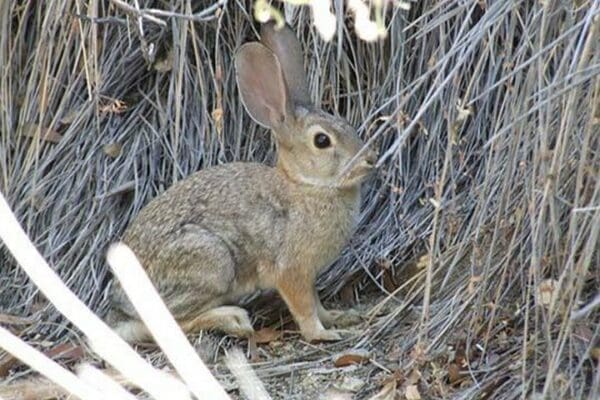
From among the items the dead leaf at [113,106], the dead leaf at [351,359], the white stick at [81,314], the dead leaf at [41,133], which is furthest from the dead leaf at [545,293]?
the dead leaf at [41,133]

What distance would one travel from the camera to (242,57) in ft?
16.4

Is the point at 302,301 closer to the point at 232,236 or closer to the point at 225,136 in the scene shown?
the point at 232,236

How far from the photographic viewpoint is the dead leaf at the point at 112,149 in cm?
574

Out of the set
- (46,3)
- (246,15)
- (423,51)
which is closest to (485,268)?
(423,51)

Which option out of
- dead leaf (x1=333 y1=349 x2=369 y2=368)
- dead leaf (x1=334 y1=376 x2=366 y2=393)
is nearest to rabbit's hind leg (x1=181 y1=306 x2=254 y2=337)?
dead leaf (x1=333 y1=349 x2=369 y2=368)

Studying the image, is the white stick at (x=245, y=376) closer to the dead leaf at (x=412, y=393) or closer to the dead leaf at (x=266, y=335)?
the dead leaf at (x=266, y=335)

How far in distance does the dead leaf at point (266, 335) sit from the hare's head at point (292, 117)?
2.05ft

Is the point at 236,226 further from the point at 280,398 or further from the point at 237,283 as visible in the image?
the point at 280,398

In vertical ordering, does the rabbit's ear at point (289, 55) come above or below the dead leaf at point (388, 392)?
above

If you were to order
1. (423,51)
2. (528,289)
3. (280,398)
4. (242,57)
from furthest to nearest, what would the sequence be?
(423,51), (242,57), (280,398), (528,289)

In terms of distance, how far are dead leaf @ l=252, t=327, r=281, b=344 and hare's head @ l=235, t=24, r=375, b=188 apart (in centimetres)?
62

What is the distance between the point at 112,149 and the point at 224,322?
1.14 meters

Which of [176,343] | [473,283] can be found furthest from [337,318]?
A: [176,343]

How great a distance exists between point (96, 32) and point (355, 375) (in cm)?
192
